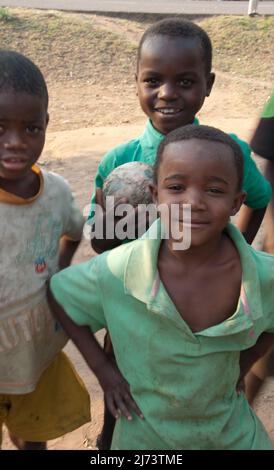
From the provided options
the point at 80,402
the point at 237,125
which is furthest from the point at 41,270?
the point at 237,125

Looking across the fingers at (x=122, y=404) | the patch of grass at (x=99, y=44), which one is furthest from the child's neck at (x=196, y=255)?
the patch of grass at (x=99, y=44)

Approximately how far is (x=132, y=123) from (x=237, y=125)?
5.15 ft

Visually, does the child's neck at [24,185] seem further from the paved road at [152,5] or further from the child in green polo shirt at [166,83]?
the paved road at [152,5]

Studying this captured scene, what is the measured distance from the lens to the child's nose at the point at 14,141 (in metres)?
1.85

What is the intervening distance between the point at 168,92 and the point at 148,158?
0.26m

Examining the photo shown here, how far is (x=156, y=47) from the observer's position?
2.22 metres

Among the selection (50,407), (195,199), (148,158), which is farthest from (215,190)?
(50,407)

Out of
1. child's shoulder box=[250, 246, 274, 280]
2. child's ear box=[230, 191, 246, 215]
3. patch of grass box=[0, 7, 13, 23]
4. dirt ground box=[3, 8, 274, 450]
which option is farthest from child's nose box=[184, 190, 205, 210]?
patch of grass box=[0, 7, 13, 23]

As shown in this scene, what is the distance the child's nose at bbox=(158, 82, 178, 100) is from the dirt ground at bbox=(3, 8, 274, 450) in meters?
1.68

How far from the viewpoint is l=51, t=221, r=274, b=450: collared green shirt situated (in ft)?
5.85

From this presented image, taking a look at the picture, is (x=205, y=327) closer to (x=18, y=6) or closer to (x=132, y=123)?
(x=132, y=123)

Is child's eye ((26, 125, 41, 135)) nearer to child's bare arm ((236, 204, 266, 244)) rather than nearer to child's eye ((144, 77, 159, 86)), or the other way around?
child's eye ((144, 77, 159, 86))
